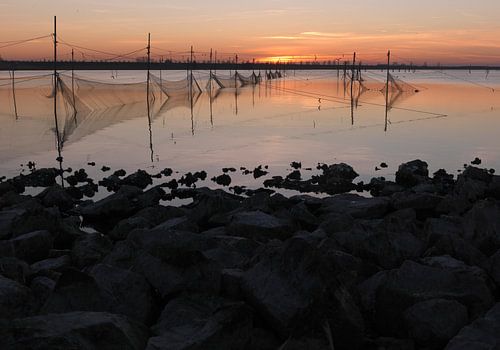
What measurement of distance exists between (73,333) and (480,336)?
3538 mm

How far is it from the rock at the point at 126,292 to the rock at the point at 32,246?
2821 millimetres

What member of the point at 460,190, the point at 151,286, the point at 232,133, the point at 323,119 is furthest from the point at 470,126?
the point at 151,286

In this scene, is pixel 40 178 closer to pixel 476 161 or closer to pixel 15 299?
pixel 15 299

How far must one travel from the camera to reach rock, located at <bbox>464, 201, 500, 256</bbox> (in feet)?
28.5

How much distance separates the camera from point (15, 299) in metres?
5.93

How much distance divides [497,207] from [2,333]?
765 centimetres

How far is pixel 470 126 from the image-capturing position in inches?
1384

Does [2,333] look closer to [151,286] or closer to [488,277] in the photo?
[151,286]

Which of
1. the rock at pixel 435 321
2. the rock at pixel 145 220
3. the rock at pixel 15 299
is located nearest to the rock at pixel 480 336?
the rock at pixel 435 321

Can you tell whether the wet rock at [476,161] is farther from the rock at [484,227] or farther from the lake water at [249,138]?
the rock at [484,227]

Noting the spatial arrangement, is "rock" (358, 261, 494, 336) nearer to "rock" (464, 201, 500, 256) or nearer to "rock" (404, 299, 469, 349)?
"rock" (404, 299, 469, 349)

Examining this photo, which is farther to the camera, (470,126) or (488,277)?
(470,126)

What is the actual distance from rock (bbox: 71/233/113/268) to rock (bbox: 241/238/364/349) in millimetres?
3539

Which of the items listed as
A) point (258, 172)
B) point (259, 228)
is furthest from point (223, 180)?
point (259, 228)
